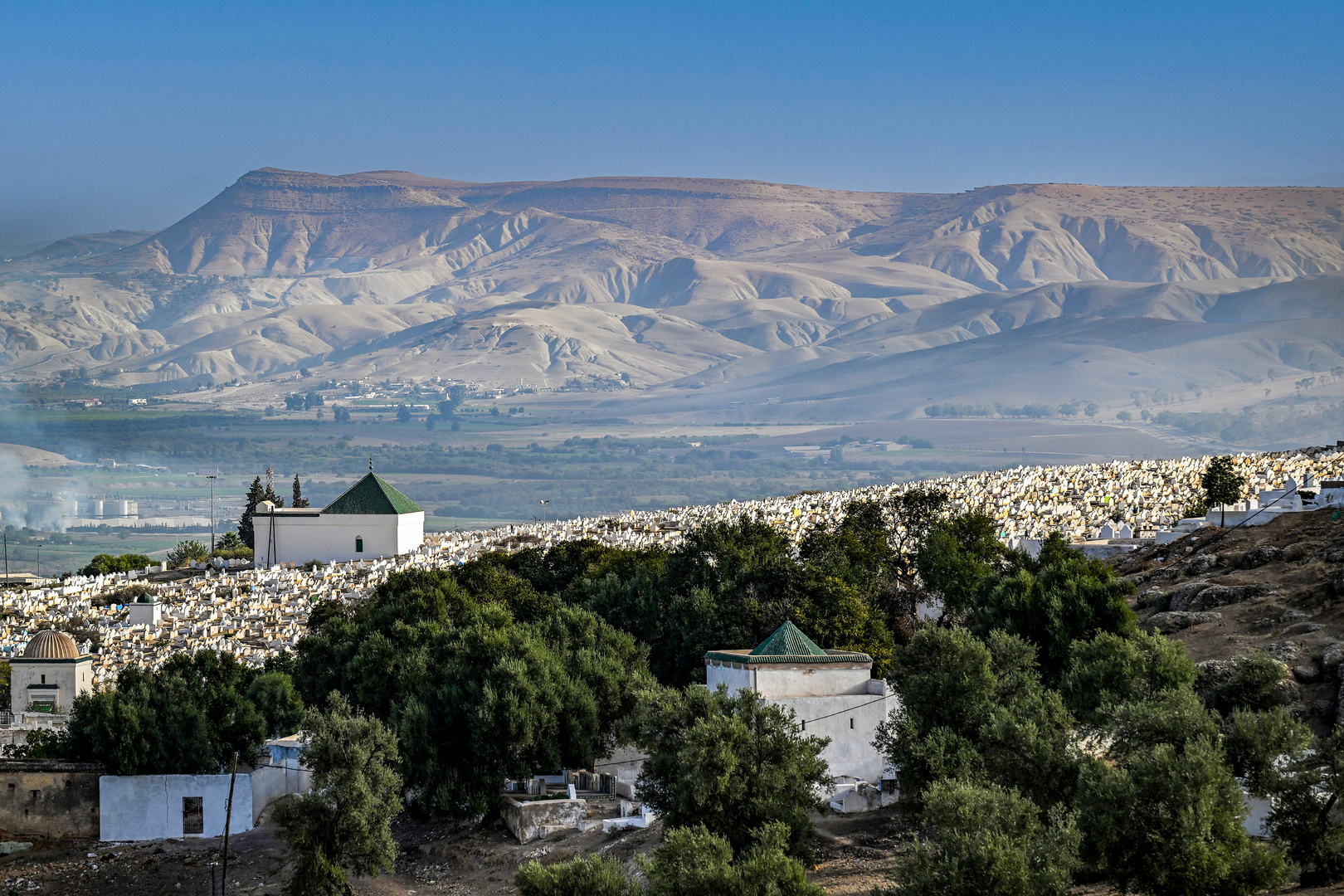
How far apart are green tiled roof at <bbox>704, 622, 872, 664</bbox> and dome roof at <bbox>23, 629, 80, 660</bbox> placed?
2118 centimetres

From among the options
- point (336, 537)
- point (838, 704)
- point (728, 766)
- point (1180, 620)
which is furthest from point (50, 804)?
point (336, 537)

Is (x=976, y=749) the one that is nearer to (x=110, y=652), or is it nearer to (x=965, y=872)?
(x=965, y=872)

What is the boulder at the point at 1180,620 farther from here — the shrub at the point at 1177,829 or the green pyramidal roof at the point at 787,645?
the shrub at the point at 1177,829

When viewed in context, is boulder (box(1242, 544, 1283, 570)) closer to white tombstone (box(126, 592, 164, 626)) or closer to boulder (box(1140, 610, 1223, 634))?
boulder (box(1140, 610, 1223, 634))

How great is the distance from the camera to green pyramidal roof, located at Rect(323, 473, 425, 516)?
6856 centimetres

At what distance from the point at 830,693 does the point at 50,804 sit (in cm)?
1753

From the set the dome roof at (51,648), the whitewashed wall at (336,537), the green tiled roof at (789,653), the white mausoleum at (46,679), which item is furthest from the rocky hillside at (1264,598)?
the whitewashed wall at (336,537)

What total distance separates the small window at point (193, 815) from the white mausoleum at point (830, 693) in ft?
38.8

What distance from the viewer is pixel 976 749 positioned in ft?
87.8

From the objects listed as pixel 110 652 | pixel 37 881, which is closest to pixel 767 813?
pixel 37 881

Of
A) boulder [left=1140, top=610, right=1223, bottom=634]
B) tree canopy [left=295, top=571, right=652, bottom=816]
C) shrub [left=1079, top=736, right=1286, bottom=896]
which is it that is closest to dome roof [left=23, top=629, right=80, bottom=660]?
tree canopy [left=295, top=571, right=652, bottom=816]

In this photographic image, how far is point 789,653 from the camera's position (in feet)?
109

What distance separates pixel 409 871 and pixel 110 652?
24.6m

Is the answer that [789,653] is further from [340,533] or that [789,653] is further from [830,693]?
[340,533]
